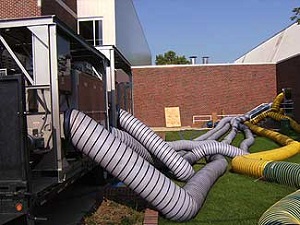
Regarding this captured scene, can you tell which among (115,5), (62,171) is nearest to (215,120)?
(115,5)

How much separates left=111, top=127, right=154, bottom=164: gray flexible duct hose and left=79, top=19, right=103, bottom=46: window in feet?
61.2

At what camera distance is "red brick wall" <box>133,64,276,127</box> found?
32969 mm

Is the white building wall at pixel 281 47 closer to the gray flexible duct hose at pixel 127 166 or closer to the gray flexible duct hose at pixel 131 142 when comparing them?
the gray flexible duct hose at pixel 131 142

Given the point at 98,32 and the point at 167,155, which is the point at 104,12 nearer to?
the point at 98,32

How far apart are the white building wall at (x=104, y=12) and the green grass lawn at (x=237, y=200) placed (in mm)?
18584

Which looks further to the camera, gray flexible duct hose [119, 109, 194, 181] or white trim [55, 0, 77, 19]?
white trim [55, 0, 77, 19]

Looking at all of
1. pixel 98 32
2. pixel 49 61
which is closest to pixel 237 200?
pixel 49 61

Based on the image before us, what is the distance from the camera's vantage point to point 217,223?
6758 millimetres

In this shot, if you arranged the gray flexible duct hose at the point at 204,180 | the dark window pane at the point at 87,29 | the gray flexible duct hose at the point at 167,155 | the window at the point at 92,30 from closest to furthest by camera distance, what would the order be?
1. the gray flexible duct hose at the point at 204,180
2. the gray flexible duct hose at the point at 167,155
3. the window at the point at 92,30
4. the dark window pane at the point at 87,29

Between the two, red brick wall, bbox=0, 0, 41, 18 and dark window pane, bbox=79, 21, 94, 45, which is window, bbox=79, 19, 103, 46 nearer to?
dark window pane, bbox=79, 21, 94, 45

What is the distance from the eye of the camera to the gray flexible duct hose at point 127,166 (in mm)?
6250

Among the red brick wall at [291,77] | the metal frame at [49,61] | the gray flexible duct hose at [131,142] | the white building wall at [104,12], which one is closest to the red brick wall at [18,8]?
the white building wall at [104,12]

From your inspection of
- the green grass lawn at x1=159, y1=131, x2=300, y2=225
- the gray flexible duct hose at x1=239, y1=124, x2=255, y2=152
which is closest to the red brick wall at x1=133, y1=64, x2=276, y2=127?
the gray flexible duct hose at x1=239, y1=124, x2=255, y2=152

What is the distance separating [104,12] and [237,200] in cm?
2186
